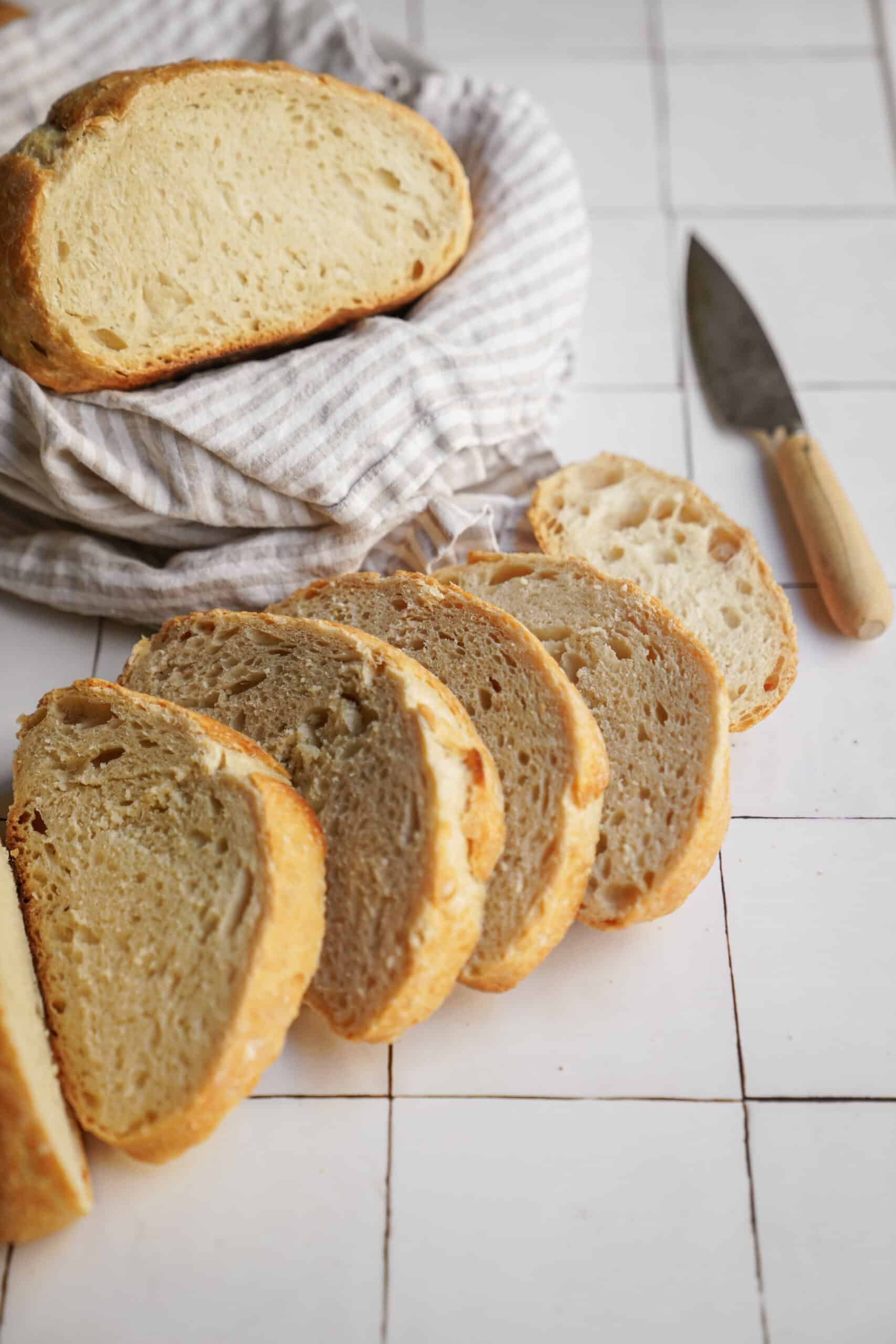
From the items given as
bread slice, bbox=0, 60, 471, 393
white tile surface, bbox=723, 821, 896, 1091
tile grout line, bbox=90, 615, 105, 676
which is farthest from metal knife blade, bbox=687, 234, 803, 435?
tile grout line, bbox=90, 615, 105, 676

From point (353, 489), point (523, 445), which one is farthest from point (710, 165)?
point (353, 489)

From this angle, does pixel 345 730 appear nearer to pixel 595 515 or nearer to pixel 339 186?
pixel 595 515

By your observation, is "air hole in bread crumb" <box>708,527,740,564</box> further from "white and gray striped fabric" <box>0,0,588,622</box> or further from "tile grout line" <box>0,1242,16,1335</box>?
"tile grout line" <box>0,1242,16,1335</box>

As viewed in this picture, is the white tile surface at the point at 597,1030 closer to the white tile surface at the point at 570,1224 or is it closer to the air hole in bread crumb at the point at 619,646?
the white tile surface at the point at 570,1224

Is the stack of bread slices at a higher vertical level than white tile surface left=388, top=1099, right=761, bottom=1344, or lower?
higher

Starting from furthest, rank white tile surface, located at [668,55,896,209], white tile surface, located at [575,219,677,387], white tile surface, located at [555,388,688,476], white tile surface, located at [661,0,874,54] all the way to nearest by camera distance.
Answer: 1. white tile surface, located at [661,0,874,54]
2. white tile surface, located at [668,55,896,209]
3. white tile surface, located at [575,219,677,387]
4. white tile surface, located at [555,388,688,476]
